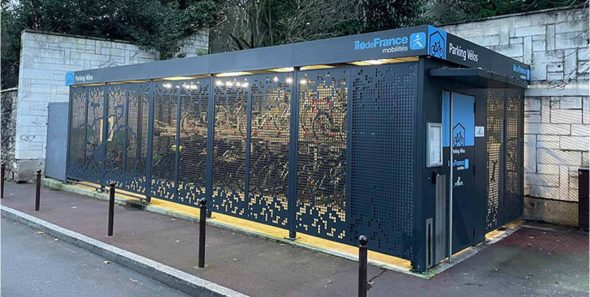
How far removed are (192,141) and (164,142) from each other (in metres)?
1.03

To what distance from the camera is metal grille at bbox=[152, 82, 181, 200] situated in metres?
9.28

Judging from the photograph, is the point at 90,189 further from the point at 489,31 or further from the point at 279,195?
the point at 489,31

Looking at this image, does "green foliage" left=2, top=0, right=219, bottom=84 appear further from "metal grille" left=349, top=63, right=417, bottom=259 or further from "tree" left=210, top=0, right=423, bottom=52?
"metal grille" left=349, top=63, right=417, bottom=259

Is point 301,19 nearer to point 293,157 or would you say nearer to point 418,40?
point 293,157

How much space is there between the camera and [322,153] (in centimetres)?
664

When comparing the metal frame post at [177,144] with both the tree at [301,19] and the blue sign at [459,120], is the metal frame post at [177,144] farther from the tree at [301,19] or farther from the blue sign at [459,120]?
the tree at [301,19]

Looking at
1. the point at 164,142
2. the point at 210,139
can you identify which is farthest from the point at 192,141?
the point at 164,142

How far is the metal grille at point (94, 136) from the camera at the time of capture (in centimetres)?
1141

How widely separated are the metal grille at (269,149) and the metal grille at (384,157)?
4.46 feet

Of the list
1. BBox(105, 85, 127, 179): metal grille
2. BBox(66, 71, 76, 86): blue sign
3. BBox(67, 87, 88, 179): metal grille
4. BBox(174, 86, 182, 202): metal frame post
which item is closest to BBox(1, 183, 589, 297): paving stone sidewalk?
BBox(174, 86, 182, 202): metal frame post

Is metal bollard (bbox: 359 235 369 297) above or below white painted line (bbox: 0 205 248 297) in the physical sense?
above

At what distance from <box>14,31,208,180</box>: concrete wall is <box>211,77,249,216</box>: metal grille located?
8.25 m

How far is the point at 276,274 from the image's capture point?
5512 millimetres

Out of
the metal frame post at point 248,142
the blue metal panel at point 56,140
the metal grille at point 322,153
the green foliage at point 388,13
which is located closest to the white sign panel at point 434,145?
the metal grille at point 322,153
